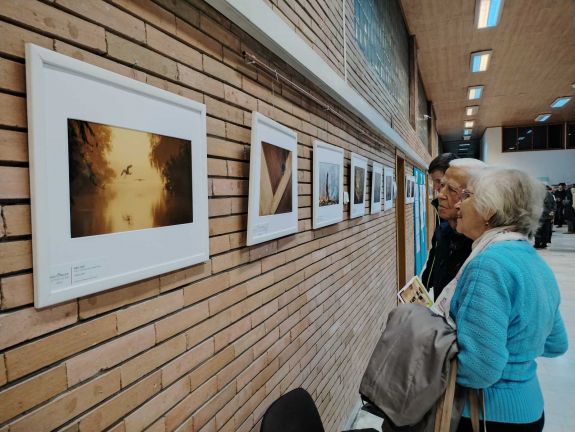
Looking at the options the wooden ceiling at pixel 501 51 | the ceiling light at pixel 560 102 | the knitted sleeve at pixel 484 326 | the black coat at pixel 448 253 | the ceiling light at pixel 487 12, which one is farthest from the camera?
the ceiling light at pixel 560 102

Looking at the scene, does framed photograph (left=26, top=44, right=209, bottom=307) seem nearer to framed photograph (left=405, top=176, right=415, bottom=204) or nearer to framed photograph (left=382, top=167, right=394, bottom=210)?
framed photograph (left=382, top=167, right=394, bottom=210)

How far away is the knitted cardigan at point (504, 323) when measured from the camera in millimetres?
1357

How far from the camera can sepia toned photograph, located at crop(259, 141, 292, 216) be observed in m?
1.79

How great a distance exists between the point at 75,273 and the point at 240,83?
1.14 metres

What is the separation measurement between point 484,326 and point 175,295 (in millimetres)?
1143

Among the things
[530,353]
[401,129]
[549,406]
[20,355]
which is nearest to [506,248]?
[530,353]

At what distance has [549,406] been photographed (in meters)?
3.52

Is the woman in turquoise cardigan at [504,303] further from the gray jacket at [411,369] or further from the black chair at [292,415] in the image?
the black chair at [292,415]

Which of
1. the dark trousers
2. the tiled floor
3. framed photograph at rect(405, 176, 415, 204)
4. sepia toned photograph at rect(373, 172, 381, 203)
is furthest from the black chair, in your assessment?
framed photograph at rect(405, 176, 415, 204)

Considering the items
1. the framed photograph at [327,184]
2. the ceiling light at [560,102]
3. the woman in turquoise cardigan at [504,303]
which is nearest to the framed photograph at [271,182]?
the framed photograph at [327,184]

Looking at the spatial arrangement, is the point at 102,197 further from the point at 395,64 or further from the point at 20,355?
the point at 395,64

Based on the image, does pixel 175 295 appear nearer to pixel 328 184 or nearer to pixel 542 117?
pixel 328 184

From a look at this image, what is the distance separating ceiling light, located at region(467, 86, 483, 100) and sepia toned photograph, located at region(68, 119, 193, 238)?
1306 centimetres

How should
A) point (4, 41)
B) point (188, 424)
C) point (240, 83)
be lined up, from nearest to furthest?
point (4, 41), point (188, 424), point (240, 83)
